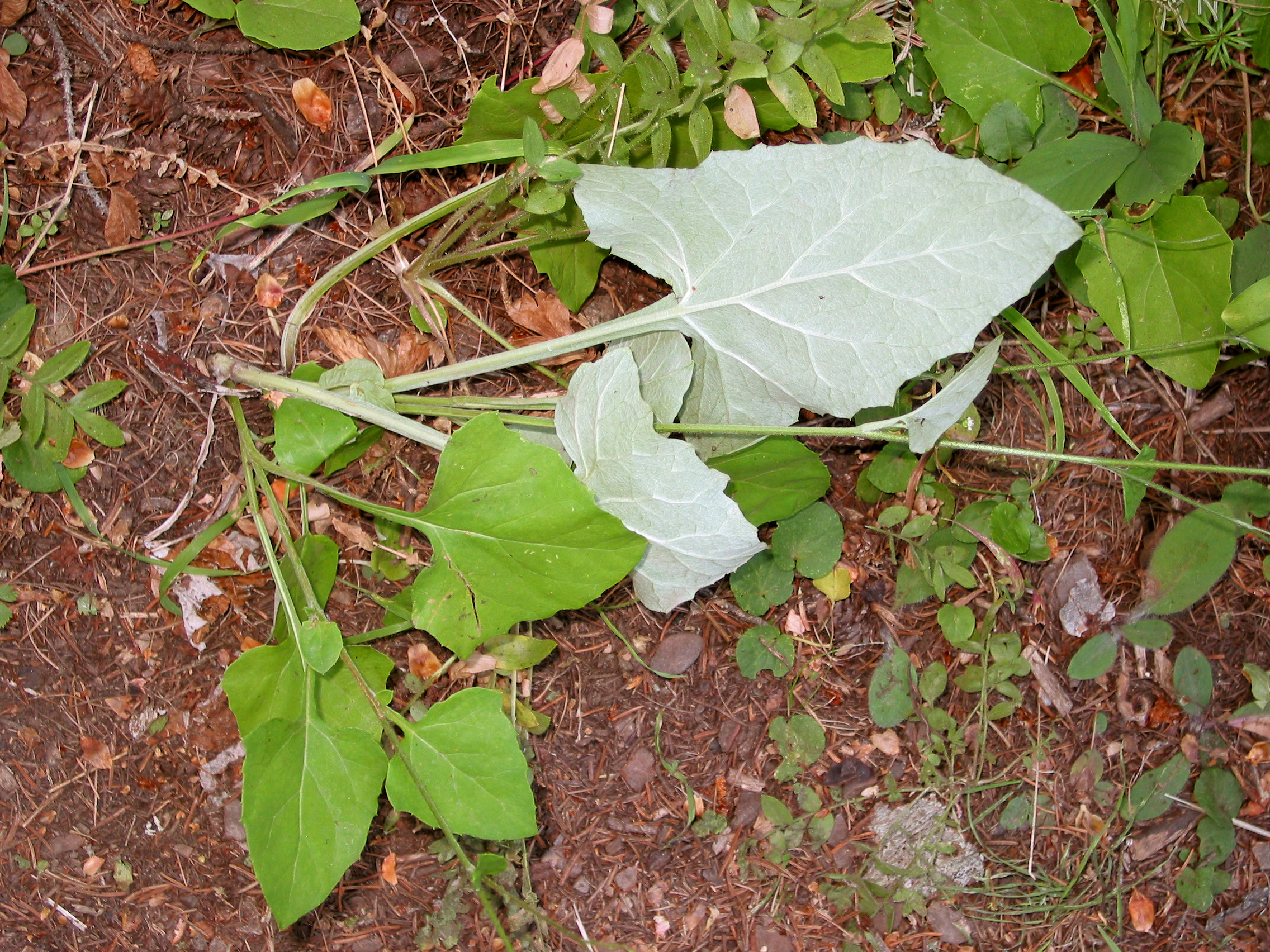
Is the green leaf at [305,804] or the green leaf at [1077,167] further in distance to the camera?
the green leaf at [1077,167]

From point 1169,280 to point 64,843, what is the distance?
2.90 metres

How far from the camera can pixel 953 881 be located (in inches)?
86.7

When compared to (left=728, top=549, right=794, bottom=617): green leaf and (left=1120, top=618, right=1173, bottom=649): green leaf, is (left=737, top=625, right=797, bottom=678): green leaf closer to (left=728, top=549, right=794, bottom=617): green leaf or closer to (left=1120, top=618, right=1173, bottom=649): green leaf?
(left=728, top=549, right=794, bottom=617): green leaf

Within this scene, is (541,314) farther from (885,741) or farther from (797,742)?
(885,741)

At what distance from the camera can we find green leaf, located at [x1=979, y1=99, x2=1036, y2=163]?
185 cm

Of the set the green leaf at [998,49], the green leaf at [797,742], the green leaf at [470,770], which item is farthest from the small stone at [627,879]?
the green leaf at [998,49]

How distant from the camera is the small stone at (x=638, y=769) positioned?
2074mm

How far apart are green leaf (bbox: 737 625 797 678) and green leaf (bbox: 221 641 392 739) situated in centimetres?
85

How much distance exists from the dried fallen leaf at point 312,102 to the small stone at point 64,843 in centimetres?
177

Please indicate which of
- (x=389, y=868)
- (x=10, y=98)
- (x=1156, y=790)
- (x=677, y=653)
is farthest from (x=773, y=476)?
(x=10, y=98)

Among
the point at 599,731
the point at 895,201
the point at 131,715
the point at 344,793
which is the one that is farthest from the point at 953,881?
the point at 131,715

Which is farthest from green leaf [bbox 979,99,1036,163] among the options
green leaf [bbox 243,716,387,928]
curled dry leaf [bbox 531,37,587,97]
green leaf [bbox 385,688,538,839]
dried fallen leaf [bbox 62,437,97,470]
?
dried fallen leaf [bbox 62,437,97,470]

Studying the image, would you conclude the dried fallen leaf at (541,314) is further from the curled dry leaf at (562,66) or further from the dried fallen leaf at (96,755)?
the dried fallen leaf at (96,755)

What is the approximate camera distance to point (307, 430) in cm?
166
